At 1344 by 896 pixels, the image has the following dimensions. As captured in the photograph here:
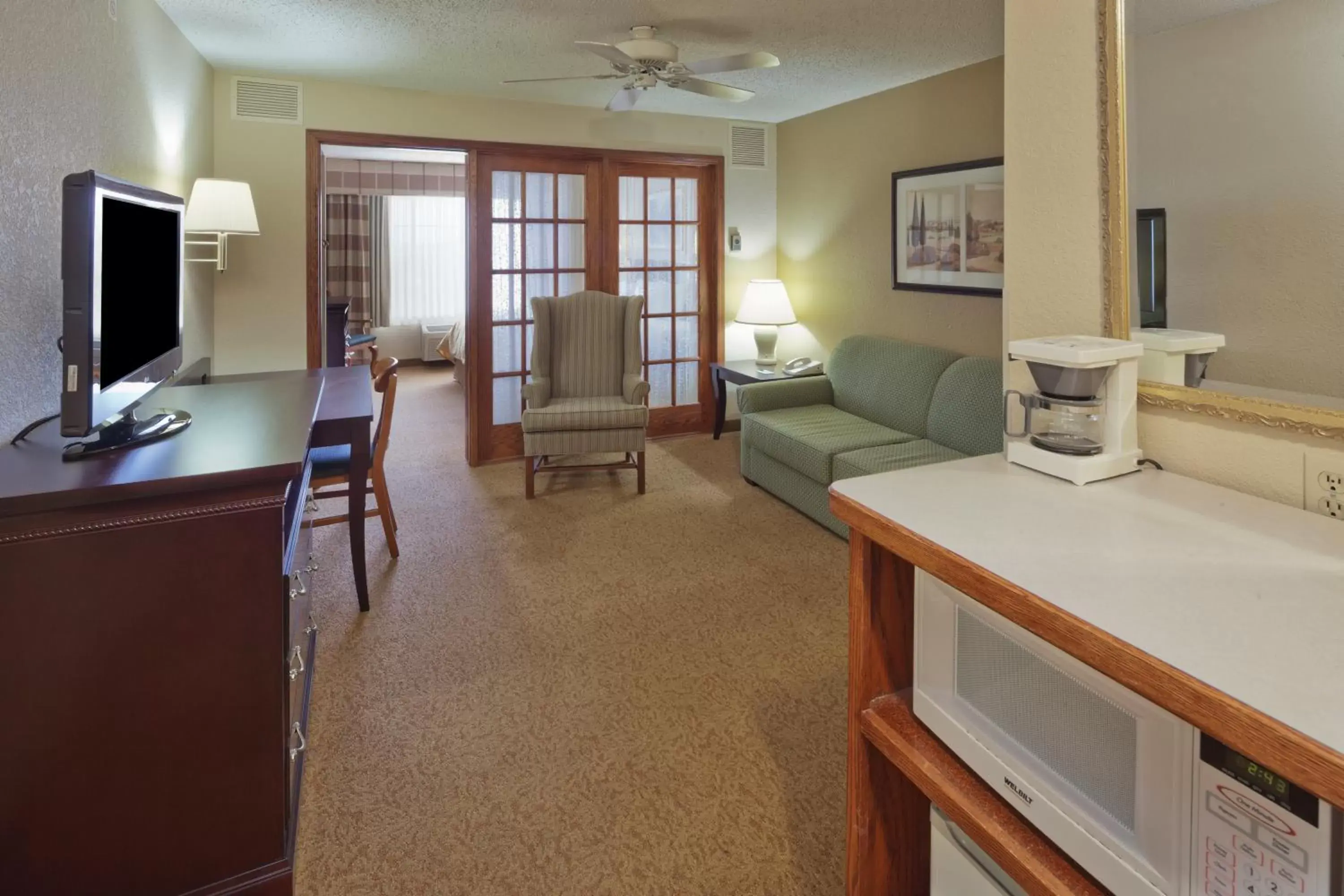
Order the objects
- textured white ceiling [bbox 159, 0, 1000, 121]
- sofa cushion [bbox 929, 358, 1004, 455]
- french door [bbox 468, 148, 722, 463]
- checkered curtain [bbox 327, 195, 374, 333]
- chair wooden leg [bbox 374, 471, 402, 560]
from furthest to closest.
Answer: checkered curtain [bbox 327, 195, 374, 333] → french door [bbox 468, 148, 722, 463] → sofa cushion [bbox 929, 358, 1004, 455] → chair wooden leg [bbox 374, 471, 402, 560] → textured white ceiling [bbox 159, 0, 1000, 121]

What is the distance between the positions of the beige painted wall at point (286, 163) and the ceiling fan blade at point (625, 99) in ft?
3.11

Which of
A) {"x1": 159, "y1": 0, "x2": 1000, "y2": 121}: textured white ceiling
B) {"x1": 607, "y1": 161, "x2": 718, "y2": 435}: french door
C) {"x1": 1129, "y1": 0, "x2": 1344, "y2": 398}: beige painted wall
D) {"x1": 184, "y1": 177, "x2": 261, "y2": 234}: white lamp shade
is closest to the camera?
{"x1": 1129, "y1": 0, "x2": 1344, "y2": 398}: beige painted wall

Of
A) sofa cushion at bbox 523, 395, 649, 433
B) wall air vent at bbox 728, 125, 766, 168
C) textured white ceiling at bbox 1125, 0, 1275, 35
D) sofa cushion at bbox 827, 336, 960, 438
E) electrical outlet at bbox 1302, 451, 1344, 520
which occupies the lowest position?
electrical outlet at bbox 1302, 451, 1344, 520

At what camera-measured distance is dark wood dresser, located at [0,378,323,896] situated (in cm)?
121

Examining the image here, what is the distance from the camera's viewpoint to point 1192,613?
2.79 ft

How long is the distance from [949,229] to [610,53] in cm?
209

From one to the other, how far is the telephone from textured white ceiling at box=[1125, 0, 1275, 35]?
344cm

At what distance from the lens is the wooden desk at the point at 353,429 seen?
2.54 metres

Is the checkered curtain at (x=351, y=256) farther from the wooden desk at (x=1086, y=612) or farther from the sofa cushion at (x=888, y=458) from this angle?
the wooden desk at (x=1086, y=612)

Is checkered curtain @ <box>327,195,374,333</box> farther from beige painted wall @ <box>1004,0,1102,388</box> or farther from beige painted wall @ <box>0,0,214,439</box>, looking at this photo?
beige painted wall @ <box>1004,0,1102,388</box>

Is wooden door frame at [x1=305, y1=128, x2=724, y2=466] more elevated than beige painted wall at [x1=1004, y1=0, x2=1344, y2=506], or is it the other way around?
wooden door frame at [x1=305, y1=128, x2=724, y2=466]

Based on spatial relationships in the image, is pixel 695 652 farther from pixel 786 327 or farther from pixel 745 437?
pixel 786 327

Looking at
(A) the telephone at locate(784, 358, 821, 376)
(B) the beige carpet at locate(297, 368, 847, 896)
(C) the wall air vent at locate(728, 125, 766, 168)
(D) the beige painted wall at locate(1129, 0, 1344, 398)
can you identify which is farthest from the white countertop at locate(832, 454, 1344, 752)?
(C) the wall air vent at locate(728, 125, 766, 168)

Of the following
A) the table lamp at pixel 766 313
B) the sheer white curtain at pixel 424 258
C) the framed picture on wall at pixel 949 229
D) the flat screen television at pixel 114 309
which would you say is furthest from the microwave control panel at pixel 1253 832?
the sheer white curtain at pixel 424 258
